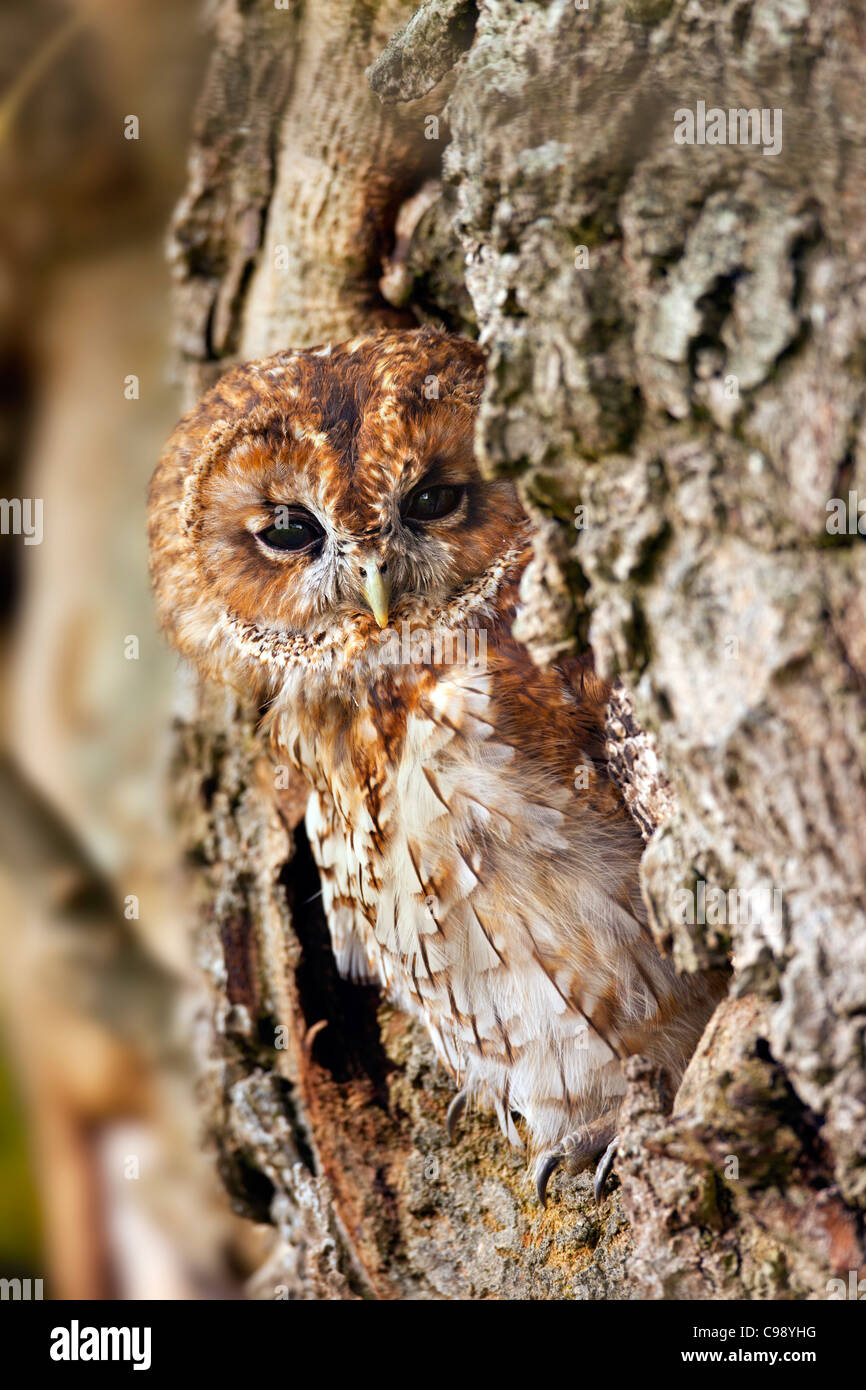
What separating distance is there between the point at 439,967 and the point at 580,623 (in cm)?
80

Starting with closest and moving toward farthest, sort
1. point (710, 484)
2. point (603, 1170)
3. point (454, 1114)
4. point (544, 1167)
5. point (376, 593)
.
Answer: point (710, 484) → point (376, 593) → point (603, 1170) → point (544, 1167) → point (454, 1114)

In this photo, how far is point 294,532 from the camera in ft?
6.39

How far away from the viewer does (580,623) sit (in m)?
1.55

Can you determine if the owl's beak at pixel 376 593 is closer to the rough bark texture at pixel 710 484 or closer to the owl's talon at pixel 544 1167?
the rough bark texture at pixel 710 484

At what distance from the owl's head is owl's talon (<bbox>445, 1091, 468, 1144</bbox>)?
3.16 ft

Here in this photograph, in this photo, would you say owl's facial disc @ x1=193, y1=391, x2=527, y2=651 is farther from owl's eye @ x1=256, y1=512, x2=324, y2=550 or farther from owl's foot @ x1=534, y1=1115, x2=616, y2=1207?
owl's foot @ x1=534, y1=1115, x2=616, y2=1207

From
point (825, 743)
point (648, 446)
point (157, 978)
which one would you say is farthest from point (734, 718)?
point (157, 978)

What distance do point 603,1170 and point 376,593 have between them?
44.0 inches

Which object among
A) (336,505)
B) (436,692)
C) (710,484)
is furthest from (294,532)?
(710,484)

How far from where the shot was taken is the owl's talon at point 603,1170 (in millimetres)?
2016

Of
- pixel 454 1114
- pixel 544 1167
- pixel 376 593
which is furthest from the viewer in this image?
pixel 454 1114

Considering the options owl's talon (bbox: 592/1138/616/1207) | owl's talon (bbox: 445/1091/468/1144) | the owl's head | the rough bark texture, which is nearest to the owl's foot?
owl's talon (bbox: 592/1138/616/1207)

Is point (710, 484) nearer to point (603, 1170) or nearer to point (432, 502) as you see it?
point (432, 502)

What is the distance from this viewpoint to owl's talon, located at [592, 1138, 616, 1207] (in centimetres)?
202
